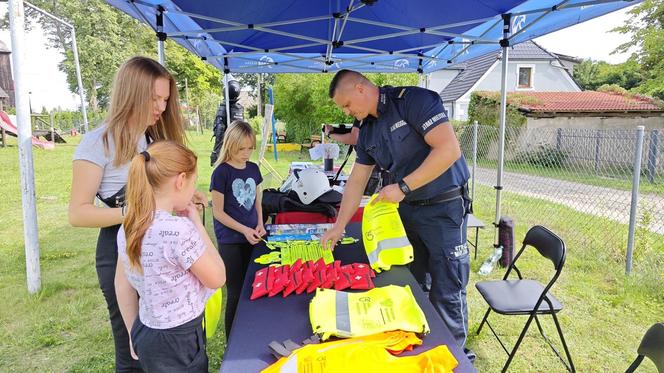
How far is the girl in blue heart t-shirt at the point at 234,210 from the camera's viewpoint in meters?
2.22

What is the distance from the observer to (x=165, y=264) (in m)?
1.10

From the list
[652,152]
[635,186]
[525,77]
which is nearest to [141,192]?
[635,186]

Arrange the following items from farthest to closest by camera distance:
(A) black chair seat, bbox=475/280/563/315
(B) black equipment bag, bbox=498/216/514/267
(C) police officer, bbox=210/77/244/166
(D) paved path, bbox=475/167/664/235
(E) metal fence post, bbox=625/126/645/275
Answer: (D) paved path, bbox=475/167/664/235 < (C) police officer, bbox=210/77/244/166 < (B) black equipment bag, bbox=498/216/514/267 < (E) metal fence post, bbox=625/126/645/275 < (A) black chair seat, bbox=475/280/563/315

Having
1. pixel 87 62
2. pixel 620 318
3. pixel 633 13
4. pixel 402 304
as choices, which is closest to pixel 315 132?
pixel 633 13

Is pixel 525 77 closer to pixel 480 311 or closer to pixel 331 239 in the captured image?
pixel 480 311

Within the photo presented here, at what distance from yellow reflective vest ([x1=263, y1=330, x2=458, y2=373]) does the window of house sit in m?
22.7

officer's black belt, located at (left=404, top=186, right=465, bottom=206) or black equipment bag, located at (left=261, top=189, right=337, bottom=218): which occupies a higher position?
officer's black belt, located at (left=404, top=186, right=465, bottom=206)

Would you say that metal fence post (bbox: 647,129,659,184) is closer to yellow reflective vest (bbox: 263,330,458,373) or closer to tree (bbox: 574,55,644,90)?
yellow reflective vest (bbox: 263,330,458,373)

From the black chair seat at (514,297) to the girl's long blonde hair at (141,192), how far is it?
68.8 inches

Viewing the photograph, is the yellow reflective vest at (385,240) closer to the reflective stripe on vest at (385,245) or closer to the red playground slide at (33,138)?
the reflective stripe on vest at (385,245)

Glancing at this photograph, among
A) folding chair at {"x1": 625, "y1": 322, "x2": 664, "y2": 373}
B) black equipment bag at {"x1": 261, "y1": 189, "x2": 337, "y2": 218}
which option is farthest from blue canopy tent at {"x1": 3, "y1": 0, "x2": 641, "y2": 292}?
folding chair at {"x1": 625, "y1": 322, "x2": 664, "y2": 373}

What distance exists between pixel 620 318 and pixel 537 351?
0.91 meters

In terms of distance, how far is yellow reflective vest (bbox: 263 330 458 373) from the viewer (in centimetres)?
98

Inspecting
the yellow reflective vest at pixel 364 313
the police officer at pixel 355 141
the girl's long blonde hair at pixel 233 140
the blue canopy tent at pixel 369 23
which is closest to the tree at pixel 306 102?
the blue canopy tent at pixel 369 23
